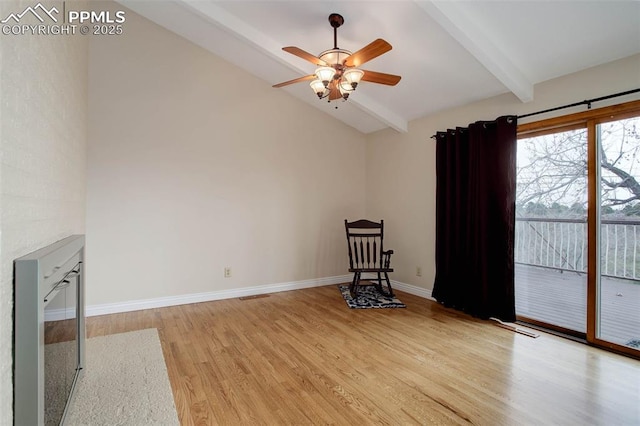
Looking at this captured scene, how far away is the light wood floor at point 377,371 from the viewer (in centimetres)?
193

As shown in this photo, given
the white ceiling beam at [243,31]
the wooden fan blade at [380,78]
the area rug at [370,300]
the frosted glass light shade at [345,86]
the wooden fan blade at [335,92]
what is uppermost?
the white ceiling beam at [243,31]

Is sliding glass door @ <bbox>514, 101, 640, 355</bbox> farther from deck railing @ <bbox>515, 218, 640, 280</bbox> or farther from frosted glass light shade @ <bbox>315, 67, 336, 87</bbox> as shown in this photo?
frosted glass light shade @ <bbox>315, 67, 336, 87</bbox>

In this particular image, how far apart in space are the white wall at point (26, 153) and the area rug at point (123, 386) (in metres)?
1.07

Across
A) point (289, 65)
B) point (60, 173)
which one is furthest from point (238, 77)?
point (60, 173)

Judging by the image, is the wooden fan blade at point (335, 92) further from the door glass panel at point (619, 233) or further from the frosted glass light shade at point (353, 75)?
the door glass panel at point (619, 233)

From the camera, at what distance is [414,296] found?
4535mm

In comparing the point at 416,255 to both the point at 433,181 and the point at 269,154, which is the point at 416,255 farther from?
the point at 269,154

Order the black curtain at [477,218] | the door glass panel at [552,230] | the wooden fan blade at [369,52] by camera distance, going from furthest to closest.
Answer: the black curtain at [477,218] < the door glass panel at [552,230] < the wooden fan blade at [369,52]

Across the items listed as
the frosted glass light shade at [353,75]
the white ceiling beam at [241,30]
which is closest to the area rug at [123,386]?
the frosted glass light shade at [353,75]

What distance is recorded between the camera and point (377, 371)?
2.42 metres

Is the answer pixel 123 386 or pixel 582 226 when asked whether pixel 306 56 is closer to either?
pixel 123 386

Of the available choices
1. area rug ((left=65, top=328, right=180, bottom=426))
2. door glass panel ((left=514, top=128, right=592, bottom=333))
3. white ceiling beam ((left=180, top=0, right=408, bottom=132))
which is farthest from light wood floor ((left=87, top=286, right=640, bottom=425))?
white ceiling beam ((left=180, top=0, right=408, bottom=132))

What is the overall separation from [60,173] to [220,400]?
159 centimetres

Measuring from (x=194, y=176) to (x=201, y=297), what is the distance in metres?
1.54
